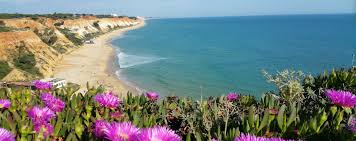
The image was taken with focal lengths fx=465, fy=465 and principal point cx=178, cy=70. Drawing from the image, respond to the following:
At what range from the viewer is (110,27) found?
122750 millimetres

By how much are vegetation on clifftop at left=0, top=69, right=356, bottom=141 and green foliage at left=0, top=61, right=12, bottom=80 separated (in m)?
31.6

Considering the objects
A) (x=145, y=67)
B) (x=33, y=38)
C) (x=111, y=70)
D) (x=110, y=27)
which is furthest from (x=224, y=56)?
(x=110, y=27)

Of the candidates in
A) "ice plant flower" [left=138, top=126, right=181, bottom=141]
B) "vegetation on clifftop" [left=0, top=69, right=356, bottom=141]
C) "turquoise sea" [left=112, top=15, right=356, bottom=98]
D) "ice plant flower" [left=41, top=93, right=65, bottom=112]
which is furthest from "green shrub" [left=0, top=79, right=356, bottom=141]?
"turquoise sea" [left=112, top=15, right=356, bottom=98]

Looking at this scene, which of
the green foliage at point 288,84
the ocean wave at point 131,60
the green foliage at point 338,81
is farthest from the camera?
the ocean wave at point 131,60

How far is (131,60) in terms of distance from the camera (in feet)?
171

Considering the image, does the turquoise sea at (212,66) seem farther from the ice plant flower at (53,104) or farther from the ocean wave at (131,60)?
the ice plant flower at (53,104)

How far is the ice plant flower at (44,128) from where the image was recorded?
255 cm

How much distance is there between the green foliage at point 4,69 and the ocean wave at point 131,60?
12.0 m

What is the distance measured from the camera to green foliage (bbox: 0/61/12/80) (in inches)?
1333

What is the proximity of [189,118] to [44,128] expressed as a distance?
96 centimetres

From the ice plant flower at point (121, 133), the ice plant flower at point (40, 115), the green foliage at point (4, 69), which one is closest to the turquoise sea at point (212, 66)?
the green foliage at point (4, 69)

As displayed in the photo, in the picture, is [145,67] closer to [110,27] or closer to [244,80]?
[244,80]

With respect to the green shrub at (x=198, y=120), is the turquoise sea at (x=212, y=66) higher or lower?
lower

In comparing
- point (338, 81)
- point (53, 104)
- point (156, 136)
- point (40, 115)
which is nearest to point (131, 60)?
point (338, 81)
